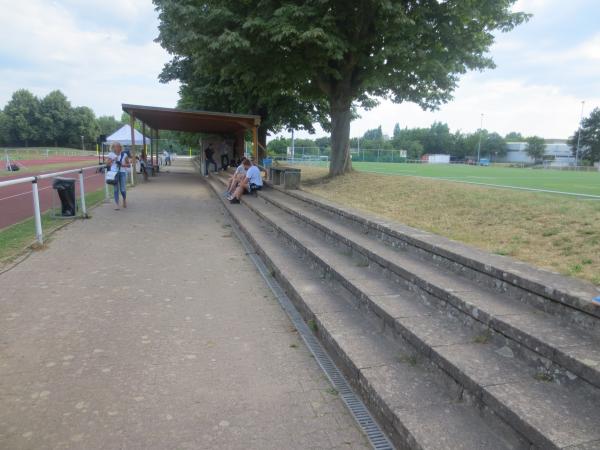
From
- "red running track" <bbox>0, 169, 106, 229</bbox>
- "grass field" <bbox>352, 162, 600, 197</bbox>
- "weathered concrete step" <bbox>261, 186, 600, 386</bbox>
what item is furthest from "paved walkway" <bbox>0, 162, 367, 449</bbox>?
"grass field" <bbox>352, 162, 600, 197</bbox>

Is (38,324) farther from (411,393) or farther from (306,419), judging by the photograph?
(411,393)

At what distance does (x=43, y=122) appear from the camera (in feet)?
291

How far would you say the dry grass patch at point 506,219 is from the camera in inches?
158

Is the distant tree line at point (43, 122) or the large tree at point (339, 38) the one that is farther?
the distant tree line at point (43, 122)

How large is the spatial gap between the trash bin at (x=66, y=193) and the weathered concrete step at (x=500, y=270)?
729 cm

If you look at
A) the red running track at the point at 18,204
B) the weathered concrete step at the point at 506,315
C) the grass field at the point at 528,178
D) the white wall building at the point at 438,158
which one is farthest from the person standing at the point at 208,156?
the white wall building at the point at 438,158

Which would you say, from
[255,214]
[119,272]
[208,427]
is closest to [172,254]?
[119,272]

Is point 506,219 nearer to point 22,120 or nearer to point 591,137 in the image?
point 591,137

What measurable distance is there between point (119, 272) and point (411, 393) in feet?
14.8

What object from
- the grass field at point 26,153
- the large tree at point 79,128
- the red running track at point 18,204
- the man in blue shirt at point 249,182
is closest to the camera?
the red running track at point 18,204

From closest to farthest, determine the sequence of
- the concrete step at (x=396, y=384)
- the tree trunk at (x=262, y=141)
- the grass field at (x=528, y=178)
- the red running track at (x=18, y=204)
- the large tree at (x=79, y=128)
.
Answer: the concrete step at (x=396, y=384) → the red running track at (x=18, y=204) → the grass field at (x=528, y=178) → the tree trunk at (x=262, y=141) → the large tree at (x=79, y=128)

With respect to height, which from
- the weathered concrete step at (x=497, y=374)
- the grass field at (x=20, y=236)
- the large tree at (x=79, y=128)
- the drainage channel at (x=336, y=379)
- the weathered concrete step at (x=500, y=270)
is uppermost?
the large tree at (x=79, y=128)

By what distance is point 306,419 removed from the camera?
2.68m

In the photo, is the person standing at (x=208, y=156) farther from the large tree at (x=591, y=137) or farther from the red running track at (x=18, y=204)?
the large tree at (x=591, y=137)
